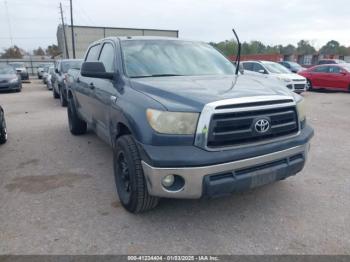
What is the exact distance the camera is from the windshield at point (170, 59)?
3891mm

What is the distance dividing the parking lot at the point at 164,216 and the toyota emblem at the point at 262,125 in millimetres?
946

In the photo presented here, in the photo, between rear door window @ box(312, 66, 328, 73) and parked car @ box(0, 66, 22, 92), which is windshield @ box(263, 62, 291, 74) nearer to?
rear door window @ box(312, 66, 328, 73)

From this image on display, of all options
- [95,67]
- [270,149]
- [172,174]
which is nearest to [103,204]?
[172,174]

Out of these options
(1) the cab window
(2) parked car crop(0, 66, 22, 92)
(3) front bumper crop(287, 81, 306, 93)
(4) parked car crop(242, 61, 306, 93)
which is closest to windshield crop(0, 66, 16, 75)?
(2) parked car crop(0, 66, 22, 92)

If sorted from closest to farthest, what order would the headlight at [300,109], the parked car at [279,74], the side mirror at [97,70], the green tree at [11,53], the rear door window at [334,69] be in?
the headlight at [300,109] < the side mirror at [97,70] < the parked car at [279,74] < the rear door window at [334,69] < the green tree at [11,53]

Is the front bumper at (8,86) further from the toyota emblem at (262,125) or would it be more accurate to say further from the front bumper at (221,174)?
the toyota emblem at (262,125)

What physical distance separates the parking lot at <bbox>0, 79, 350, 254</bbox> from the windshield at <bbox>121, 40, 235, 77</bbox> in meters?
1.53

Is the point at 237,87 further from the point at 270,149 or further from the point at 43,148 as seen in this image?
the point at 43,148

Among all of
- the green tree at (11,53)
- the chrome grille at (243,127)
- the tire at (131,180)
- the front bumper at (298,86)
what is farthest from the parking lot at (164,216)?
the green tree at (11,53)

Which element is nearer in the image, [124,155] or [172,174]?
[172,174]

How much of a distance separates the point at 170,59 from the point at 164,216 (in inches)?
76.1

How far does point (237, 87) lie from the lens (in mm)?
3289

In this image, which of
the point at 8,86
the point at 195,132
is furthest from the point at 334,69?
the point at 8,86

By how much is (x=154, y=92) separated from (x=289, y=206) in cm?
192
